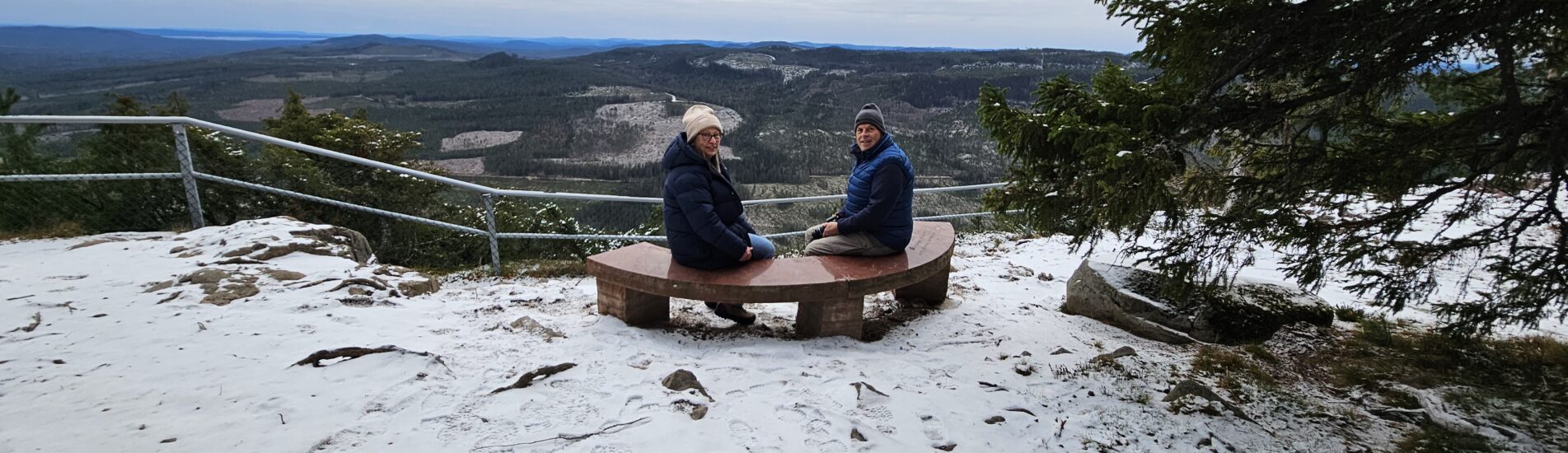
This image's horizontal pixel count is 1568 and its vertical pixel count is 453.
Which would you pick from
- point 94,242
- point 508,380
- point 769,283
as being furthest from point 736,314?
point 94,242

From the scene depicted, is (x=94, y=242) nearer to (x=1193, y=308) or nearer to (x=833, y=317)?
(x=833, y=317)

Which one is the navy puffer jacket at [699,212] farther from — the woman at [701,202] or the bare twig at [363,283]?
the bare twig at [363,283]

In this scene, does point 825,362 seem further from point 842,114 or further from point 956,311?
point 842,114

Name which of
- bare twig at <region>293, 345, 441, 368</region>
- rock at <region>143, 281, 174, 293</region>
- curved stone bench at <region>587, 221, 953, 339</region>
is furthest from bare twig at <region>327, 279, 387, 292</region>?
curved stone bench at <region>587, 221, 953, 339</region>

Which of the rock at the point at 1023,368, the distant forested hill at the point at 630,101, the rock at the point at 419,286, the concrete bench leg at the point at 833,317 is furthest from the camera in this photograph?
the distant forested hill at the point at 630,101

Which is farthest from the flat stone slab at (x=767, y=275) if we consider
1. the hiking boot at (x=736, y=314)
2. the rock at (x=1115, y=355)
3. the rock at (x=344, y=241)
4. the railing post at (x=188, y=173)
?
the railing post at (x=188, y=173)

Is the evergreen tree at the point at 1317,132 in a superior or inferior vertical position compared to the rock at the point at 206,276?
superior

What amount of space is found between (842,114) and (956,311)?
99710mm

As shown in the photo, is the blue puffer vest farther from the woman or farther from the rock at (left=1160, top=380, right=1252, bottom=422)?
the rock at (left=1160, top=380, right=1252, bottom=422)

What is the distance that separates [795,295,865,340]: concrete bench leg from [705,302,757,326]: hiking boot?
438 mm

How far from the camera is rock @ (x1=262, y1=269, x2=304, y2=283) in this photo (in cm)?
421

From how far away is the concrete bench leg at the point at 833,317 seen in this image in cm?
399

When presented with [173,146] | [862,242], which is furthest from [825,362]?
[173,146]

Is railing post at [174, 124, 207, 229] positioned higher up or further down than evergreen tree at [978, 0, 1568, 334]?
further down
